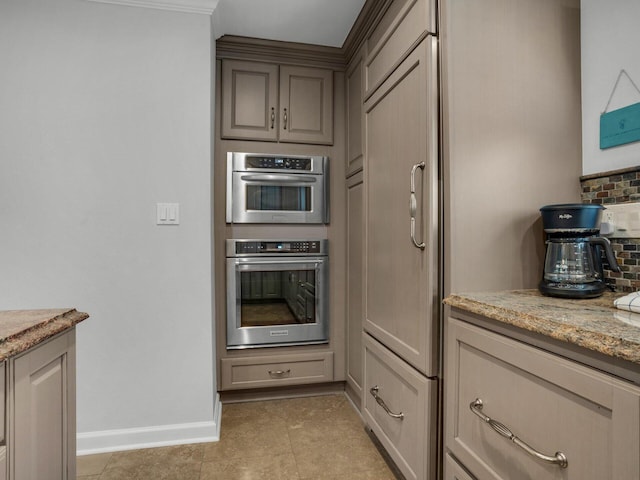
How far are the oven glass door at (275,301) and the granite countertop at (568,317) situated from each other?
132cm

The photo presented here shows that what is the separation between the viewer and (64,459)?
0.97m

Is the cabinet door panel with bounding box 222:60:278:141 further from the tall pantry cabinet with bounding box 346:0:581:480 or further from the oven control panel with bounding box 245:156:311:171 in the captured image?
the tall pantry cabinet with bounding box 346:0:581:480

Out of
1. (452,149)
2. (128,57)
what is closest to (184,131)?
(128,57)

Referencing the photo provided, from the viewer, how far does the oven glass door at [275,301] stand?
228cm

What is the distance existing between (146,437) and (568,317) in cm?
195

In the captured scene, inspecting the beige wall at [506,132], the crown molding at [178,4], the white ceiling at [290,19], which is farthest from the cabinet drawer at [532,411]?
the crown molding at [178,4]

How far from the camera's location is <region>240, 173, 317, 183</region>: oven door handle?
228 cm

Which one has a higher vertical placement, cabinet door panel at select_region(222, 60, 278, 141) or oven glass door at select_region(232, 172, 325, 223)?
cabinet door panel at select_region(222, 60, 278, 141)

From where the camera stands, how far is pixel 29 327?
80 cm

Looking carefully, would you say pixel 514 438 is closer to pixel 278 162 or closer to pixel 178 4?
pixel 278 162

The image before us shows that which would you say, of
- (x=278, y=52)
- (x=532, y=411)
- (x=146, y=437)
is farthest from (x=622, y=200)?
(x=146, y=437)

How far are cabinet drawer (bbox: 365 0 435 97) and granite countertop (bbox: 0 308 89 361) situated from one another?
1.39 m

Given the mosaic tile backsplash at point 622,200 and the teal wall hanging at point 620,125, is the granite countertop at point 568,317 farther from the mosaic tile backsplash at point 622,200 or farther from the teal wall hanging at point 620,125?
the teal wall hanging at point 620,125

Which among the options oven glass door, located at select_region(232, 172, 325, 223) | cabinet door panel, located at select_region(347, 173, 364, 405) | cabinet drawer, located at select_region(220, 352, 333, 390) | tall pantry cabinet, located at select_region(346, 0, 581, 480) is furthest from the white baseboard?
oven glass door, located at select_region(232, 172, 325, 223)
